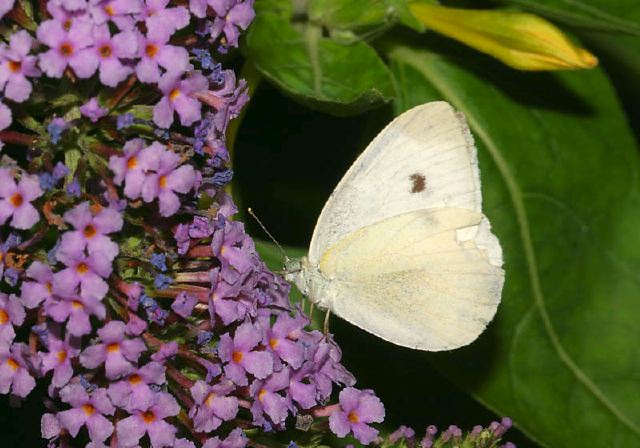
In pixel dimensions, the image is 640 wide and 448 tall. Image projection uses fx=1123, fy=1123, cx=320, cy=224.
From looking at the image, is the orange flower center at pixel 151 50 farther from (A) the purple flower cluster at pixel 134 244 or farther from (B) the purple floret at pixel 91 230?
(B) the purple floret at pixel 91 230

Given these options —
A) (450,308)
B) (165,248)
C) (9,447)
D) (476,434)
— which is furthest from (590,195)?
(9,447)

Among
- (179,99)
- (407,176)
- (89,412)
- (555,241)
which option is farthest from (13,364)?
(555,241)

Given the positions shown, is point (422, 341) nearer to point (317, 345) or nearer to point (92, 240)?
point (317, 345)

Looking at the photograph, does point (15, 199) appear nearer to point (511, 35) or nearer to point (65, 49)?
point (65, 49)

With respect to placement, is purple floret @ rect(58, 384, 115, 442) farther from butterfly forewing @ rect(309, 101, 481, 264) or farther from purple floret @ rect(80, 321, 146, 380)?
butterfly forewing @ rect(309, 101, 481, 264)

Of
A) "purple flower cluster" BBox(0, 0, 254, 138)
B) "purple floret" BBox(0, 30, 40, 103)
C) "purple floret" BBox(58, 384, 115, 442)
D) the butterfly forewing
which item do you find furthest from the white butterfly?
"purple floret" BBox(0, 30, 40, 103)

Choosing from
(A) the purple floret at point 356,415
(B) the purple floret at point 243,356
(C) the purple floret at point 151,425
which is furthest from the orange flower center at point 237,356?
(A) the purple floret at point 356,415
